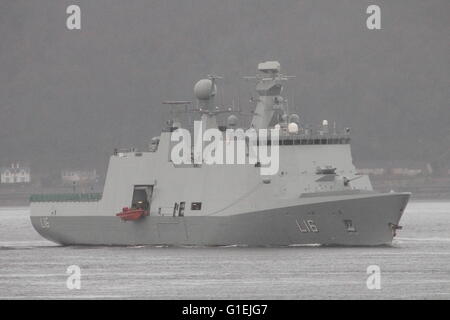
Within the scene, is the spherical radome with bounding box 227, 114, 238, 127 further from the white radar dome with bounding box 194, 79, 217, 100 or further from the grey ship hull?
the grey ship hull

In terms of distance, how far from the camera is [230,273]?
2040 inches

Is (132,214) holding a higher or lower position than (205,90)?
lower

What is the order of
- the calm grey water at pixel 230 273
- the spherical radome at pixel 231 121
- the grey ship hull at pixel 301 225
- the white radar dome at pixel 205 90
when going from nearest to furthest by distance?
the calm grey water at pixel 230 273
the grey ship hull at pixel 301 225
the spherical radome at pixel 231 121
the white radar dome at pixel 205 90

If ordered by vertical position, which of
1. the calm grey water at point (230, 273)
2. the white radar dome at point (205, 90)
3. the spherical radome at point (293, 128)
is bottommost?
the calm grey water at point (230, 273)

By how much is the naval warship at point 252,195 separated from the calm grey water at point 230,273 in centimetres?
82

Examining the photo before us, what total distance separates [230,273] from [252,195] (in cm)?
751

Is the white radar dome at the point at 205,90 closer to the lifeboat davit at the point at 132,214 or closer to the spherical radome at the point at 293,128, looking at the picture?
the spherical radome at the point at 293,128

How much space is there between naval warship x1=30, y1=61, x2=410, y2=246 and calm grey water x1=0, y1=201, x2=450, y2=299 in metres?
0.82

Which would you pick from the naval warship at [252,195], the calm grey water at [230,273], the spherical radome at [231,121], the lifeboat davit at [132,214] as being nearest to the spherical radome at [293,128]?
the naval warship at [252,195]

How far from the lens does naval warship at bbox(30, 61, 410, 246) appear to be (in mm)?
58000

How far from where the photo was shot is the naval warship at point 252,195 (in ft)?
190

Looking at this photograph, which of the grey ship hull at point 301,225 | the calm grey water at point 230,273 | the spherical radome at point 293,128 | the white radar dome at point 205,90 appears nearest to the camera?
the calm grey water at point 230,273

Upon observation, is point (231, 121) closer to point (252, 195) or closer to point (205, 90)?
point (205, 90)

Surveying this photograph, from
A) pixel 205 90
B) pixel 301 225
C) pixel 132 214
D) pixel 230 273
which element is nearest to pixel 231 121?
pixel 205 90
